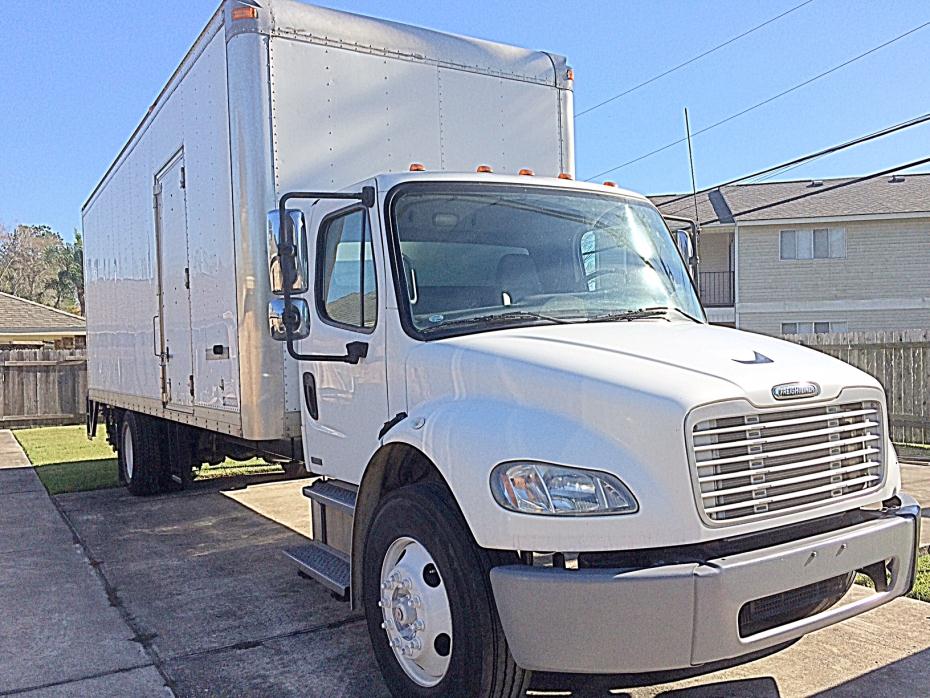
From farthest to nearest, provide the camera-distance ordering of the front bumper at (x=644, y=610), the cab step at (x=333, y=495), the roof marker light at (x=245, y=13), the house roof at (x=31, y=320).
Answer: the house roof at (x=31, y=320) → the roof marker light at (x=245, y=13) → the cab step at (x=333, y=495) → the front bumper at (x=644, y=610)

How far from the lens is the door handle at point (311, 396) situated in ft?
18.0

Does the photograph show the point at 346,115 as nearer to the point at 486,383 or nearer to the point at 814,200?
the point at 486,383

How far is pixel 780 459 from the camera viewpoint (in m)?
3.57

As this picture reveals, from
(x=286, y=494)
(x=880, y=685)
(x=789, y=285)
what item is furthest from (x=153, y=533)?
(x=789, y=285)

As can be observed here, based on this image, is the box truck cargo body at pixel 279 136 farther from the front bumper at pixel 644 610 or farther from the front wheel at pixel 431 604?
the front bumper at pixel 644 610

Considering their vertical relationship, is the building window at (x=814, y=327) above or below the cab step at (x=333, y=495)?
above

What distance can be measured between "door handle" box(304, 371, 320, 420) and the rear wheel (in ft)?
17.3

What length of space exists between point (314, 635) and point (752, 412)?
322 centimetres

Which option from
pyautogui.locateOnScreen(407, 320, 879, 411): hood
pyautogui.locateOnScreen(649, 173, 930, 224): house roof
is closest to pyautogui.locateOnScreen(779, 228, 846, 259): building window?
pyautogui.locateOnScreen(649, 173, 930, 224): house roof

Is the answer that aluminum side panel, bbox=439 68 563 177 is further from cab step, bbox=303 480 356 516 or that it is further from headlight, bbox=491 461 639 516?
headlight, bbox=491 461 639 516

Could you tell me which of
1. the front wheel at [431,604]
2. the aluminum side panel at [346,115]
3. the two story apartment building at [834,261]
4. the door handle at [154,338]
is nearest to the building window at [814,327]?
the two story apartment building at [834,261]

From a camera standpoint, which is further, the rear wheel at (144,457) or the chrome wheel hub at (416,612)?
the rear wheel at (144,457)

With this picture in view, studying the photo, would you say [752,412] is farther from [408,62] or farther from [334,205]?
[408,62]

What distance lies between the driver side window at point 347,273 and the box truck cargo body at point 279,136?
2.87 feet
